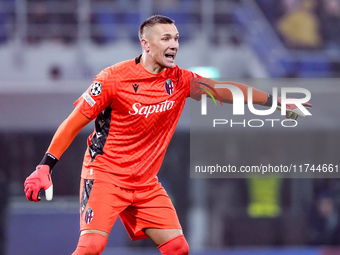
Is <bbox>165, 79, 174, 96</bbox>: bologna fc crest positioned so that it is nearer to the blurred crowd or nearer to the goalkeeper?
the goalkeeper

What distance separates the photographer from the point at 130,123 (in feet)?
16.4

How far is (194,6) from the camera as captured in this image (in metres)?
11.5

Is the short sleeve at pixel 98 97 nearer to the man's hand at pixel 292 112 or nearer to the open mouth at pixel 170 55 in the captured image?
the open mouth at pixel 170 55

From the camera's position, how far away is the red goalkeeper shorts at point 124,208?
16.1 ft

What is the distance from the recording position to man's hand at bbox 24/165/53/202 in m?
4.69

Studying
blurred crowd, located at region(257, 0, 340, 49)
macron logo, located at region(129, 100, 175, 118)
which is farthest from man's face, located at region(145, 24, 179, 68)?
blurred crowd, located at region(257, 0, 340, 49)

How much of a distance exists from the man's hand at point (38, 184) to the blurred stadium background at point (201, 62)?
5.57 m

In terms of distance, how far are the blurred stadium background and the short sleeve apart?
5.59m

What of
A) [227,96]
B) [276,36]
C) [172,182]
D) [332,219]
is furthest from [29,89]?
[227,96]

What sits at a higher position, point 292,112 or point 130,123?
point 292,112

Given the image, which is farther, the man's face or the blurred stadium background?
the blurred stadium background

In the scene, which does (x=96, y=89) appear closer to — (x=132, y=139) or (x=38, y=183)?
(x=132, y=139)

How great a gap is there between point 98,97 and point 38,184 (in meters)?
0.70

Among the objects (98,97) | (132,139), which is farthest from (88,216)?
(98,97)
